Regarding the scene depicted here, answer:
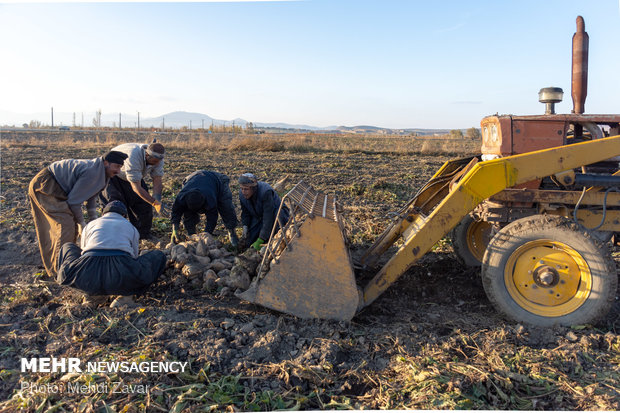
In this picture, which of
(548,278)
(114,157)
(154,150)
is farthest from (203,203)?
(548,278)

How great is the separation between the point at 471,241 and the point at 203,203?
3.82 m

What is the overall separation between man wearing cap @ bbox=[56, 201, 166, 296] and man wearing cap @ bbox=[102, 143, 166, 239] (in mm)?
1816

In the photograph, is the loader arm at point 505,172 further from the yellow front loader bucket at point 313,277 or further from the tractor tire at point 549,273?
the yellow front loader bucket at point 313,277

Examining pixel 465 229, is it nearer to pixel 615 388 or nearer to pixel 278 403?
pixel 615 388

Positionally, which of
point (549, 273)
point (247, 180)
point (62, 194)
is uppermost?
point (247, 180)

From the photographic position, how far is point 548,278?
3.79 meters

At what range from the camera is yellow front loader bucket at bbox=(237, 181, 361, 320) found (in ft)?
12.6

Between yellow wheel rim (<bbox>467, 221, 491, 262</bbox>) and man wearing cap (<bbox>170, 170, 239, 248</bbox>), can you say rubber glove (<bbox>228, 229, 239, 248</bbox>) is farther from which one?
yellow wheel rim (<bbox>467, 221, 491, 262</bbox>)

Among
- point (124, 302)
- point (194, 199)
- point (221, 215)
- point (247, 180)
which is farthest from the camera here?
point (221, 215)

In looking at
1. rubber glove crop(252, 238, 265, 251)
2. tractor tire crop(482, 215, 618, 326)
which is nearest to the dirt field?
tractor tire crop(482, 215, 618, 326)

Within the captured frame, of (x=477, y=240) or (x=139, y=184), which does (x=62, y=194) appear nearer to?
(x=139, y=184)

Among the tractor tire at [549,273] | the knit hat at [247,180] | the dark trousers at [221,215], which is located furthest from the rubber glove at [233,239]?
the tractor tire at [549,273]

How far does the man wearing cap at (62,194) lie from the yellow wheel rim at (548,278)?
4.63 m

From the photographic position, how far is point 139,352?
337 centimetres
